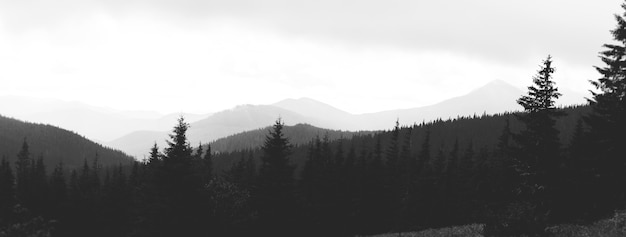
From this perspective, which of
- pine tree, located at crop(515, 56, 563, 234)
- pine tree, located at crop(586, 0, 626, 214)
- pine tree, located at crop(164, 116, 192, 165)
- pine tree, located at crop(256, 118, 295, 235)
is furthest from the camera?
pine tree, located at crop(256, 118, 295, 235)

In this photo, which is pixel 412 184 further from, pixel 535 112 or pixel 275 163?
pixel 535 112

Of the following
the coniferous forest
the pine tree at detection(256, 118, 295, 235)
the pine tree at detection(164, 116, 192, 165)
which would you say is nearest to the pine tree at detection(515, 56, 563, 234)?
the coniferous forest

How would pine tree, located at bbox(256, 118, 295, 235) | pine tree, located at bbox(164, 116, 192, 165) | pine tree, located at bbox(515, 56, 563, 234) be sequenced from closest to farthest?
pine tree, located at bbox(515, 56, 563, 234), pine tree, located at bbox(164, 116, 192, 165), pine tree, located at bbox(256, 118, 295, 235)

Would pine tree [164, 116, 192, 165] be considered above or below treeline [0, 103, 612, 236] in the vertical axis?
above

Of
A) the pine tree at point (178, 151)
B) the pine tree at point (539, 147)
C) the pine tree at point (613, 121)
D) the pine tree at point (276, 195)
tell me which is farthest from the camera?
the pine tree at point (276, 195)

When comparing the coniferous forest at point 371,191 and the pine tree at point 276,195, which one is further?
the pine tree at point 276,195

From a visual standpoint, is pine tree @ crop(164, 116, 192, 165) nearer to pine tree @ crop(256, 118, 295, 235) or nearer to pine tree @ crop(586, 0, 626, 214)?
pine tree @ crop(256, 118, 295, 235)

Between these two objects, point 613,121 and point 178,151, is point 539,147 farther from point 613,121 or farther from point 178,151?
point 178,151

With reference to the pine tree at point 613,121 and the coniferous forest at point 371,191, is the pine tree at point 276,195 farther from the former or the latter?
the pine tree at point 613,121

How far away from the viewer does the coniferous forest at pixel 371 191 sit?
22.8 m

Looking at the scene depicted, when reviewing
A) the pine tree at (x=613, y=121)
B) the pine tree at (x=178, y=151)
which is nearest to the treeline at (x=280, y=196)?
the pine tree at (x=178, y=151)

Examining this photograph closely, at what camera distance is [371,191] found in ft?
222

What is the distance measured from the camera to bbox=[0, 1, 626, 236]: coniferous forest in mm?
22781

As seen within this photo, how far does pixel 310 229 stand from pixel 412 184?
23231mm
